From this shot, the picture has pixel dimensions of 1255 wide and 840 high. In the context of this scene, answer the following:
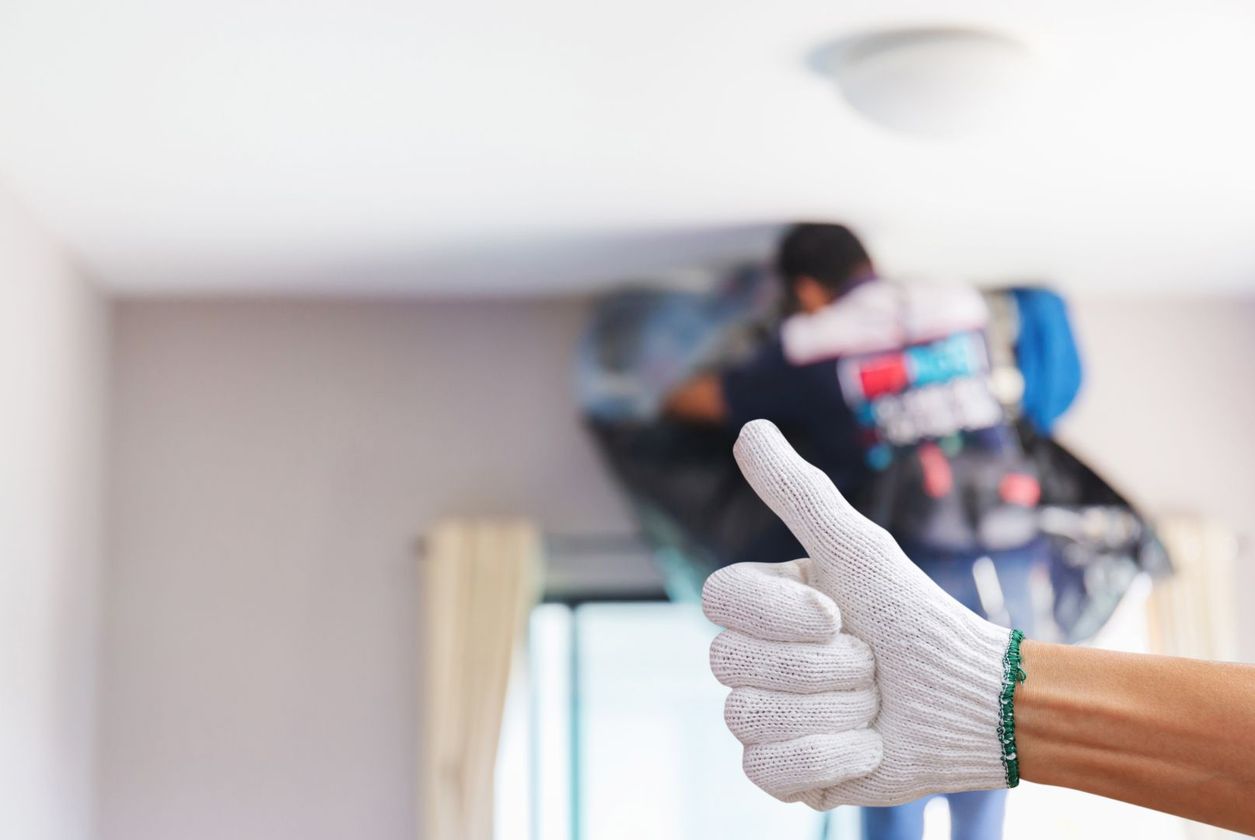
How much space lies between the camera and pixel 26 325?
9.09ft

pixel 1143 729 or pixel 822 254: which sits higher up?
pixel 822 254

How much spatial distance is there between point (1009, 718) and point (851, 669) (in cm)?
12

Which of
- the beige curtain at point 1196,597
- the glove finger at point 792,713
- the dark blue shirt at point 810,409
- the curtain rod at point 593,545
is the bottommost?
the glove finger at point 792,713

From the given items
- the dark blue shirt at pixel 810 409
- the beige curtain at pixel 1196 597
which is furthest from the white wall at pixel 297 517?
the beige curtain at pixel 1196 597

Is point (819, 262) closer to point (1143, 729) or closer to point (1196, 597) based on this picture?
point (1196, 597)

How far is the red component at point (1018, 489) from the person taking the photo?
9.28 ft

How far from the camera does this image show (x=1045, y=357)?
3.36 meters

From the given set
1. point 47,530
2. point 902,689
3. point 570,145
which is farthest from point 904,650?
A: point 47,530

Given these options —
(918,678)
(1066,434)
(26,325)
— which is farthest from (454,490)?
(918,678)

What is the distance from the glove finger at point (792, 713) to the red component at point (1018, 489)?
1.96 m

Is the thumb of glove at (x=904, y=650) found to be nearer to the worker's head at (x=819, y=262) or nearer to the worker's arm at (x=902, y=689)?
the worker's arm at (x=902, y=689)

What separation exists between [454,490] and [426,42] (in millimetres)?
1692

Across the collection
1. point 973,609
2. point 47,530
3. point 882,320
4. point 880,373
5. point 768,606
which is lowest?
point 768,606

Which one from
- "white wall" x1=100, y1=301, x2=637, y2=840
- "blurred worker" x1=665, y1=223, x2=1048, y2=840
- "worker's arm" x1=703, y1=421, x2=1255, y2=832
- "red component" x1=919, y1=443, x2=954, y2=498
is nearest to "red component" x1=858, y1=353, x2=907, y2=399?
"blurred worker" x1=665, y1=223, x2=1048, y2=840
